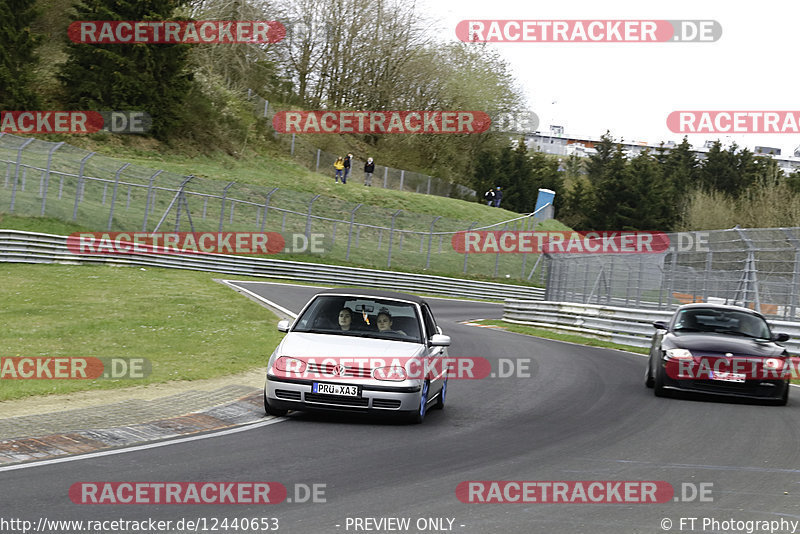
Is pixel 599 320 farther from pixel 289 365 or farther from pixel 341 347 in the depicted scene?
pixel 289 365

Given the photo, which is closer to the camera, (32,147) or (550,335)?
(550,335)

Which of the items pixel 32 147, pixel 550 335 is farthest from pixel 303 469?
pixel 32 147

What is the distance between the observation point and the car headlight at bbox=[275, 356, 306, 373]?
10.0 meters

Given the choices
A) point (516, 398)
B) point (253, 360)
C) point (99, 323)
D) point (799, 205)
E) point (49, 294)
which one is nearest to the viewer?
point (516, 398)

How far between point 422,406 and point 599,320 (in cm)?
1673

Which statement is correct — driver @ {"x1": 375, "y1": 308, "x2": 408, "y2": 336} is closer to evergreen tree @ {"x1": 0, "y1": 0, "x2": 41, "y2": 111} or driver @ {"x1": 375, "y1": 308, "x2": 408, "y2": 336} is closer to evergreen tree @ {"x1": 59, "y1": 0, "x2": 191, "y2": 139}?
evergreen tree @ {"x1": 0, "y1": 0, "x2": 41, "y2": 111}

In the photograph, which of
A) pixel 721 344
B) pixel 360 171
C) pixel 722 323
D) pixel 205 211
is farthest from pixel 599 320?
pixel 360 171

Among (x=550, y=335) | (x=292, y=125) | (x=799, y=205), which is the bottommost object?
(x=550, y=335)

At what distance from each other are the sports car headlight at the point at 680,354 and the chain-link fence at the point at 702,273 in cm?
684

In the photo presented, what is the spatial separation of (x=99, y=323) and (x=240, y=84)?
52.0m

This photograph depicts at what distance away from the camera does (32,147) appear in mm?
35062

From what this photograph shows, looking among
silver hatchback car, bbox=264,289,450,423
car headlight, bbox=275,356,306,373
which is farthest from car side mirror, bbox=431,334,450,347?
car headlight, bbox=275,356,306,373

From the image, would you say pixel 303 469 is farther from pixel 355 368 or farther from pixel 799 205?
pixel 799 205

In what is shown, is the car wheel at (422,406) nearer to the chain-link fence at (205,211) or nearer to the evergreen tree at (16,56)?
the chain-link fence at (205,211)
